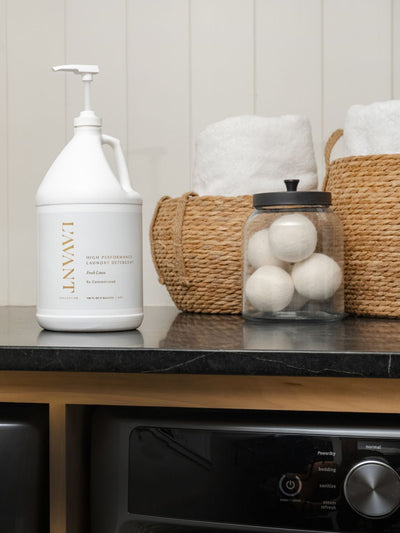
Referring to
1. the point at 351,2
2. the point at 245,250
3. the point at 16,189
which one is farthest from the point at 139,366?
the point at 351,2

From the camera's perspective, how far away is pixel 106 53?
1.37m

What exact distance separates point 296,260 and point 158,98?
569 mm

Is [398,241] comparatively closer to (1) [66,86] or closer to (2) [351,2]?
(2) [351,2]

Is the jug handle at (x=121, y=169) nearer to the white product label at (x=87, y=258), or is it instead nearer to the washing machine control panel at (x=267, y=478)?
the white product label at (x=87, y=258)

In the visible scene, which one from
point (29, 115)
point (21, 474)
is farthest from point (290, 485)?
point (29, 115)

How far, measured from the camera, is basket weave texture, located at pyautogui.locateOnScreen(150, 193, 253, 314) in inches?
42.4

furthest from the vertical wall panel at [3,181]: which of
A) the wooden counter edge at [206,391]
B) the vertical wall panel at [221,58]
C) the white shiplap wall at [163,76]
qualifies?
the wooden counter edge at [206,391]

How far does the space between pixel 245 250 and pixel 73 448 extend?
1.37 feet

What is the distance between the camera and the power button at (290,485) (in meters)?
0.67

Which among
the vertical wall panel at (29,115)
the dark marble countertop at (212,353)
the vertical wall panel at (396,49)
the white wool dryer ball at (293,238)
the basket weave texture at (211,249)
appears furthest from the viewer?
the vertical wall panel at (29,115)

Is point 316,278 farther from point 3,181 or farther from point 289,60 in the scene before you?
point 3,181

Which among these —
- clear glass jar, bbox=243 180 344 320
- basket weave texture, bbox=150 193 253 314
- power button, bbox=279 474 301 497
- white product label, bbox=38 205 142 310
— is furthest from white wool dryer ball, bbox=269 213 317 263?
power button, bbox=279 474 301 497

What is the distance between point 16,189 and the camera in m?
1.40

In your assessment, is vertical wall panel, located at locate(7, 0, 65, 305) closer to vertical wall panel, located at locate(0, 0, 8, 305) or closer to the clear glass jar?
vertical wall panel, located at locate(0, 0, 8, 305)
